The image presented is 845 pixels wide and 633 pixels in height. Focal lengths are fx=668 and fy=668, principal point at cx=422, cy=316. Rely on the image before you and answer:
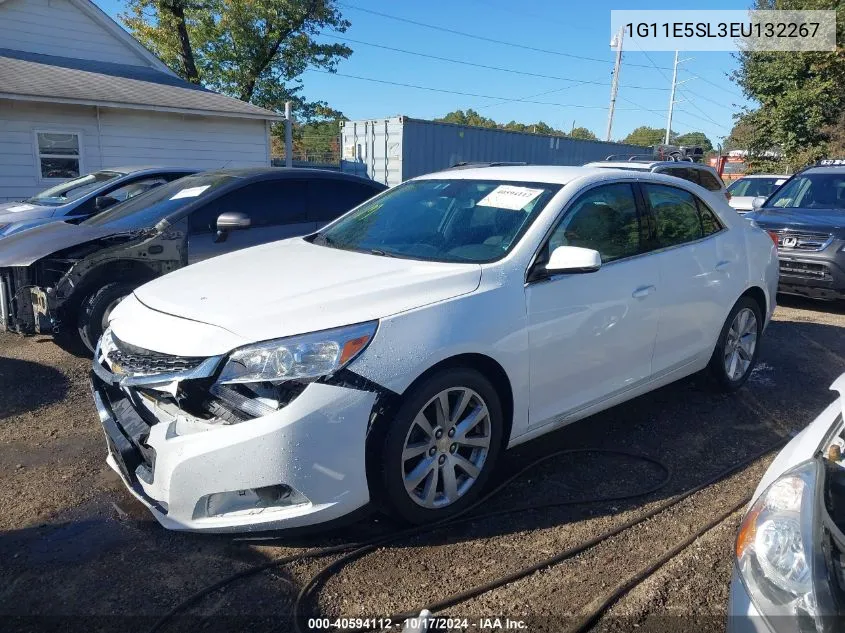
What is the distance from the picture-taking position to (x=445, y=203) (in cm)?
404

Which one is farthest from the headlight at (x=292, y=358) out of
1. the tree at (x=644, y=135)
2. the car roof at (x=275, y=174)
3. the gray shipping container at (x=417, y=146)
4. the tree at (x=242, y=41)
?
the tree at (x=644, y=135)

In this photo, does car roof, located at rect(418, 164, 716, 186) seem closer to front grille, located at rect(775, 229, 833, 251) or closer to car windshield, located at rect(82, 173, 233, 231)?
car windshield, located at rect(82, 173, 233, 231)

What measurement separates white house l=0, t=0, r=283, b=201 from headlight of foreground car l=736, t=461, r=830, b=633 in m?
14.3

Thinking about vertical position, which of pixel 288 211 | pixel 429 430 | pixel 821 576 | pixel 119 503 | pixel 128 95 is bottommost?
pixel 119 503

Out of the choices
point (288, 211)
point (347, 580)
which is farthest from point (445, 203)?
point (288, 211)

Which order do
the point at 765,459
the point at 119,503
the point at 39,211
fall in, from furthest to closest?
the point at 39,211 < the point at 765,459 < the point at 119,503

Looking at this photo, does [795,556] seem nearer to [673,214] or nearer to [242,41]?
[673,214]

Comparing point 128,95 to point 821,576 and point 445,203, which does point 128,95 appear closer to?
point 445,203

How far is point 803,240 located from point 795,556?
7.62m

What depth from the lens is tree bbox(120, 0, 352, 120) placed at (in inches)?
940

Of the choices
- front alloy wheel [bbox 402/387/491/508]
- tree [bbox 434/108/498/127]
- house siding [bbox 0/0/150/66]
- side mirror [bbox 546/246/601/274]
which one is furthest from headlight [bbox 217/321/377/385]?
tree [bbox 434/108/498/127]

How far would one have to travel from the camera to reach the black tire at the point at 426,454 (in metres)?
2.84

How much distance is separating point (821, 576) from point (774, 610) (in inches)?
5.9

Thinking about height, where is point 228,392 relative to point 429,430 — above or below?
above
